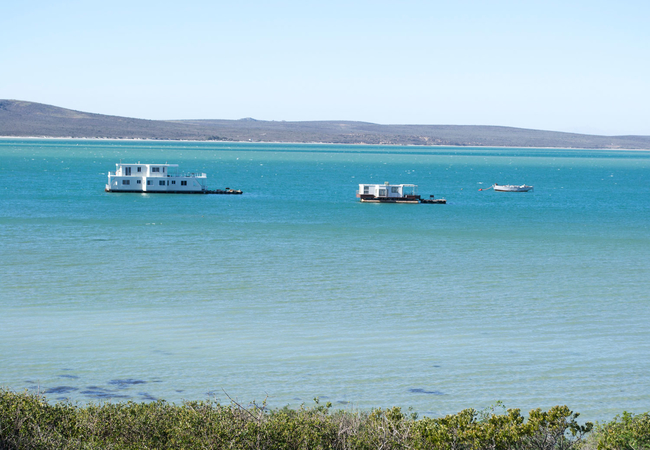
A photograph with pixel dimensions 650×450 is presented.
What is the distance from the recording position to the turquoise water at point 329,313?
20594mm

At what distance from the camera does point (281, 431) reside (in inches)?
544

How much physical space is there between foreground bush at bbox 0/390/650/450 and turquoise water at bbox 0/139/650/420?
4.65 metres

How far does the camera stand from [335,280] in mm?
36156

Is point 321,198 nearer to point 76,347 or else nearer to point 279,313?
point 279,313

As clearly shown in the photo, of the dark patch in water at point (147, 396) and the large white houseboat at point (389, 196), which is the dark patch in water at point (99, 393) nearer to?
the dark patch in water at point (147, 396)

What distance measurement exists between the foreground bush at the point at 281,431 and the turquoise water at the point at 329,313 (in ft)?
15.2

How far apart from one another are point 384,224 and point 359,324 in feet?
123

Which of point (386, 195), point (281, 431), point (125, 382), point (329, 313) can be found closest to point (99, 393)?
point (125, 382)

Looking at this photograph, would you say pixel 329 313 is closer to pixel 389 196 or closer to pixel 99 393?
pixel 99 393

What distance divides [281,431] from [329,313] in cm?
1504

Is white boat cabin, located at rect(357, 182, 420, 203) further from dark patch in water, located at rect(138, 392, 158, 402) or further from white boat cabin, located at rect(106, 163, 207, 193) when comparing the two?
dark patch in water, located at rect(138, 392, 158, 402)

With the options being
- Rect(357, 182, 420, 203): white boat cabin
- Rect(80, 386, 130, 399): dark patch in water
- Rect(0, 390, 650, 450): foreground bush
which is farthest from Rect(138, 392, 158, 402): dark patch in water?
Rect(357, 182, 420, 203): white boat cabin

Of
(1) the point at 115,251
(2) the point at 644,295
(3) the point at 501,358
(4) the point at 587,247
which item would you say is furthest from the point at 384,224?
(3) the point at 501,358

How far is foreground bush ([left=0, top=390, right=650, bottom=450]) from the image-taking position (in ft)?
43.0
